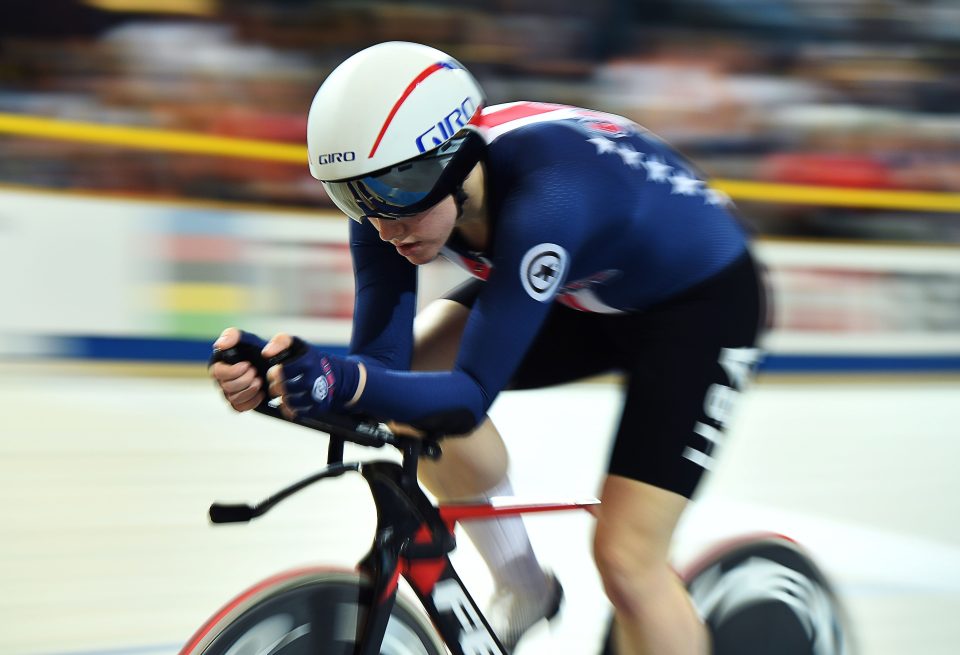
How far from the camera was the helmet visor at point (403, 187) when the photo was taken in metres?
1.72

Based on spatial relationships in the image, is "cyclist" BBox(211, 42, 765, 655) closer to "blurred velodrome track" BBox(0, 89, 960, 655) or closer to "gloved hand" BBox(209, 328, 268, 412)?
"gloved hand" BBox(209, 328, 268, 412)

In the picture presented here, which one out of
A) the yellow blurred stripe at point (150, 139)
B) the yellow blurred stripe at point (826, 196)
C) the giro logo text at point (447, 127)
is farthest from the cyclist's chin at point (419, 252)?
the yellow blurred stripe at point (826, 196)

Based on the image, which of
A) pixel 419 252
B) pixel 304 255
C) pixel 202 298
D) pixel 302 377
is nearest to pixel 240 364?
pixel 302 377

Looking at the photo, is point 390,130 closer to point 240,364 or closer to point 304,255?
point 240,364

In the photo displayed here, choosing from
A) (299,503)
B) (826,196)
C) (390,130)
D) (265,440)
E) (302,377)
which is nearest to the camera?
(302,377)

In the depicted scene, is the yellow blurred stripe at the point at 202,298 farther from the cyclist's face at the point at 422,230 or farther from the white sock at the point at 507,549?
the cyclist's face at the point at 422,230

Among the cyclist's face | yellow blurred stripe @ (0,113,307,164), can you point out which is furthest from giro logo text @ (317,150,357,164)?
yellow blurred stripe @ (0,113,307,164)

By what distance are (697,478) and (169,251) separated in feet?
12.0

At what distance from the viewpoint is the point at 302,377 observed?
1528 mm

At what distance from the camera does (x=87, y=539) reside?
3.35 m

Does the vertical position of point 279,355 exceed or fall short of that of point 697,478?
it exceeds it

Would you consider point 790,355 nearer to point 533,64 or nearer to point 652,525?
point 533,64

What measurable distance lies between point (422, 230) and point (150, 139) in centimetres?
380

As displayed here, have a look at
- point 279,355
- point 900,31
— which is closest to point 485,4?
point 900,31
